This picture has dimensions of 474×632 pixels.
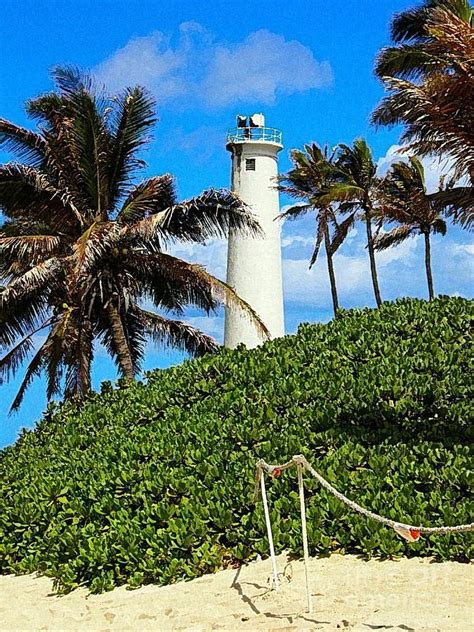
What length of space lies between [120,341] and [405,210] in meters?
20.5

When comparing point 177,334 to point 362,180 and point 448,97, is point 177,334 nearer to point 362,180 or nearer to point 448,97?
point 448,97

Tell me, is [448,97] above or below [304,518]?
above

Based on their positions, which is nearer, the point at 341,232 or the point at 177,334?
the point at 177,334

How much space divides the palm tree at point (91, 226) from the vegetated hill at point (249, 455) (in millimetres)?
3945

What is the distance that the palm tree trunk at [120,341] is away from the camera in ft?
65.8

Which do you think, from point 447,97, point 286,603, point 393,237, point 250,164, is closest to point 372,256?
point 393,237

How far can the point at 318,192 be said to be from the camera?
131 ft

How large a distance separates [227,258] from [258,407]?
19350mm

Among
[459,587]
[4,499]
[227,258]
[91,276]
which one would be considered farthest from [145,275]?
[459,587]

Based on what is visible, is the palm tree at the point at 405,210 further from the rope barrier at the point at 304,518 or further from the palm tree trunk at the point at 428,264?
the rope barrier at the point at 304,518

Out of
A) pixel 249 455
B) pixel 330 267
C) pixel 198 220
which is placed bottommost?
pixel 249 455

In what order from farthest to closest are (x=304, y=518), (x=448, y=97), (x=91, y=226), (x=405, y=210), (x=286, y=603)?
(x=405, y=210) < (x=91, y=226) < (x=448, y=97) < (x=286, y=603) < (x=304, y=518)

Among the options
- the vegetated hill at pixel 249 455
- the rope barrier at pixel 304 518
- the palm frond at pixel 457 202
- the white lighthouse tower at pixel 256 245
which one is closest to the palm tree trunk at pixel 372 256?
the white lighthouse tower at pixel 256 245

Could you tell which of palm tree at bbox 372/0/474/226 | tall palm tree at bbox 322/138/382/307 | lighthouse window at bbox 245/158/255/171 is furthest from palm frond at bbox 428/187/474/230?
tall palm tree at bbox 322/138/382/307
